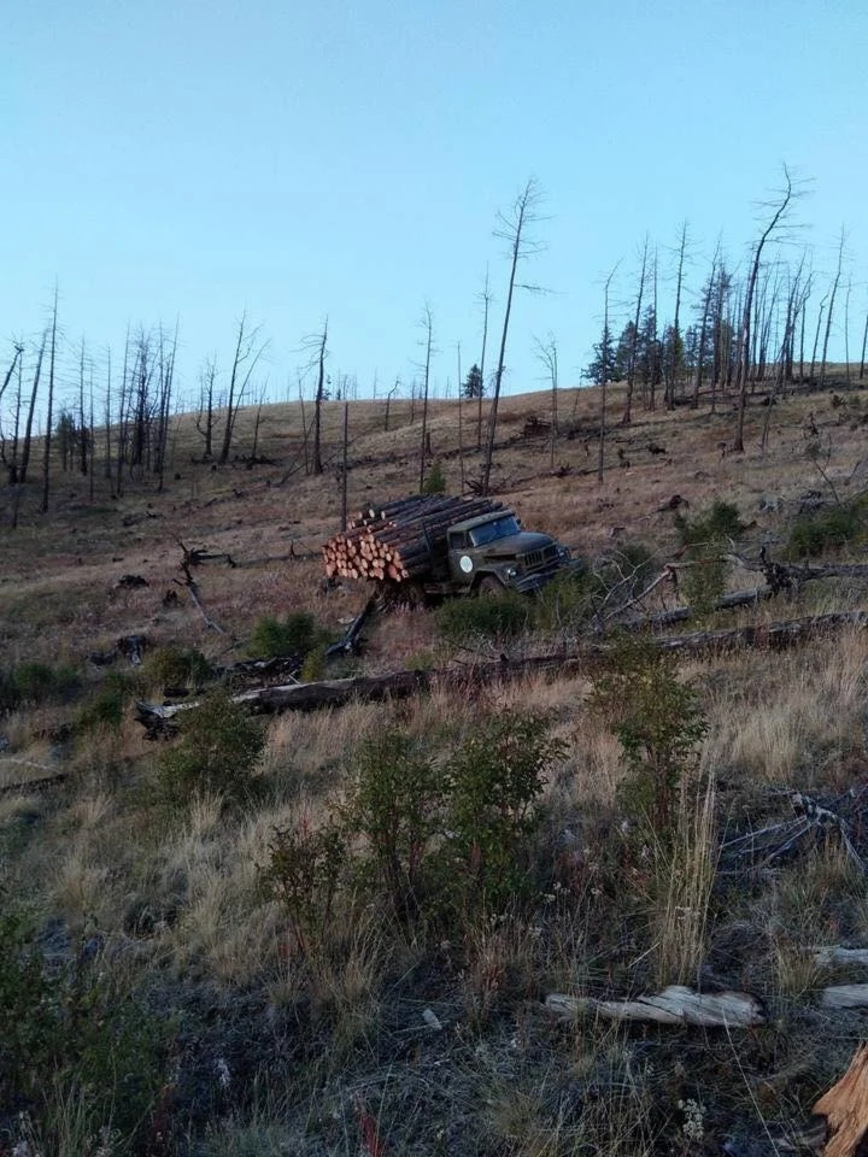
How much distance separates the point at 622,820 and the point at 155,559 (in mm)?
28581

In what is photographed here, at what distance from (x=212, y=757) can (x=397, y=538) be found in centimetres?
1139

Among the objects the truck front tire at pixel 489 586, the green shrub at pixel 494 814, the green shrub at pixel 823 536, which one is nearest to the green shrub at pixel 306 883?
the green shrub at pixel 494 814

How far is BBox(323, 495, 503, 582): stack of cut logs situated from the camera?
17281mm

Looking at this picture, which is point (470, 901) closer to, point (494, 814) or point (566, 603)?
point (494, 814)

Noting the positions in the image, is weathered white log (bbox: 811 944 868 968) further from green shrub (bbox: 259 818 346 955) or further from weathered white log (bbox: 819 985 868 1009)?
green shrub (bbox: 259 818 346 955)

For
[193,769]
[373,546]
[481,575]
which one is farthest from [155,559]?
[193,769]

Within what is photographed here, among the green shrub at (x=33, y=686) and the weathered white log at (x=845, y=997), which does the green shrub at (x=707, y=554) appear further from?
the green shrub at (x=33, y=686)

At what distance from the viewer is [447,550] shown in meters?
17.1

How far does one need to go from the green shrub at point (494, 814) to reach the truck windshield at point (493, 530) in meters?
12.5

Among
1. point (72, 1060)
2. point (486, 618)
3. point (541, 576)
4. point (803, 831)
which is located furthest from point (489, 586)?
point (72, 1060)

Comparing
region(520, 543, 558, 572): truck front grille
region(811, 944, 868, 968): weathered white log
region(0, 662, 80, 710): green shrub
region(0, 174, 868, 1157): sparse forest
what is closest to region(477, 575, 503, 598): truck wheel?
region(520, 543, 558, 572): truck front grille

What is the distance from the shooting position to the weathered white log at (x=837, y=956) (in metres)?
2.94

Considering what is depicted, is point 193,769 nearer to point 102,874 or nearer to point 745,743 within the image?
point 102,874

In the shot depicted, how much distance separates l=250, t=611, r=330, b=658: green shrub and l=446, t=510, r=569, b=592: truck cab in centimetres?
319
